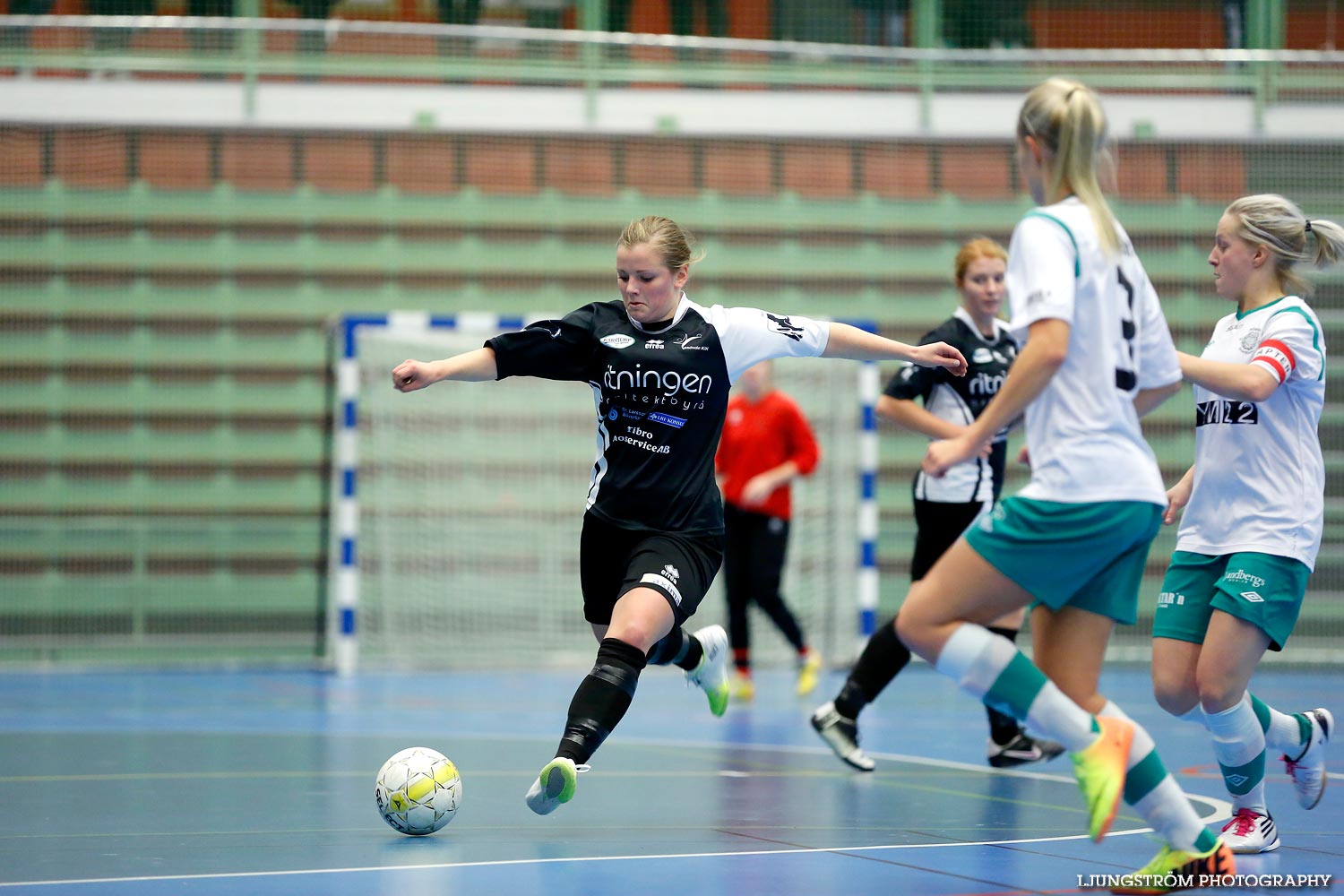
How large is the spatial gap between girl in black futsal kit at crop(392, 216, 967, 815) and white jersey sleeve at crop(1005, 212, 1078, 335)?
108 centimetres

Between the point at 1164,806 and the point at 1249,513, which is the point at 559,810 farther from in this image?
the point at 1249,513

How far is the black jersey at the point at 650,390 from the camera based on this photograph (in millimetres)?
4547

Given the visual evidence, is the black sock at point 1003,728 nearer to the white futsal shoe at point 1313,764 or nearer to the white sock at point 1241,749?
the white futsal shoe at point 1313,764

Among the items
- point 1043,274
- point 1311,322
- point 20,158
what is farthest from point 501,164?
point 1043,274

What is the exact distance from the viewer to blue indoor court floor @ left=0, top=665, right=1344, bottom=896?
12.3 ft

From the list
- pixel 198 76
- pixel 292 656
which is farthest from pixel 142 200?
pixel 292 656

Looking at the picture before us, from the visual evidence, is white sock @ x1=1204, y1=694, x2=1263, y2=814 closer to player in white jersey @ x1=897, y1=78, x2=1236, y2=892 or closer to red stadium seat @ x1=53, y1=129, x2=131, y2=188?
player in white jersey @ x1=897, y1=78, x2=1236, y2=892

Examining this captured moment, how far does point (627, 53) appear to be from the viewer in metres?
12.2

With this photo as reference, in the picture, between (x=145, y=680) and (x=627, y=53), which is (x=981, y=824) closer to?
(x=145, y=680)

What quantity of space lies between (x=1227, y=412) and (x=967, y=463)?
183 cm

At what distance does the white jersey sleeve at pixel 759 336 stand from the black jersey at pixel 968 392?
1265mm

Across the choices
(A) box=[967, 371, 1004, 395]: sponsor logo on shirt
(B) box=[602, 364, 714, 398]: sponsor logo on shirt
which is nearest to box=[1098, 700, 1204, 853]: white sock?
(B) box=[602, 364, 714, 398]: sponsor logo on shirt

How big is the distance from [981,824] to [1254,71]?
9.11 meters

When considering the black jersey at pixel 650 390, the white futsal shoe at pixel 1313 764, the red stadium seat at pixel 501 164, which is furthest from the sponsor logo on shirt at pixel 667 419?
the red stadium seat at pixel 501 164
